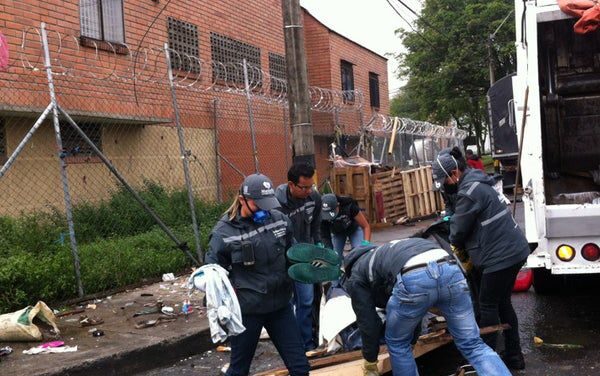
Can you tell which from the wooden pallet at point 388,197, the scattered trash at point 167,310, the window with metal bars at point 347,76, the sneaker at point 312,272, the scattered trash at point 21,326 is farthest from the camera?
the window with metal bars at point 347,76

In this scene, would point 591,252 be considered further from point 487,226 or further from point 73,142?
point 73,142

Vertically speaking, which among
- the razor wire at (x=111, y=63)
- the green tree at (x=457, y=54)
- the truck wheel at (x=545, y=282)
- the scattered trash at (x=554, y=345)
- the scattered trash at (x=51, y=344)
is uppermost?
the green tree at (x=457, y=54)

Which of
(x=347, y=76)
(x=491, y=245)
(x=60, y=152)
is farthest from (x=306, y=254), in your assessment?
(x=347, y=76)

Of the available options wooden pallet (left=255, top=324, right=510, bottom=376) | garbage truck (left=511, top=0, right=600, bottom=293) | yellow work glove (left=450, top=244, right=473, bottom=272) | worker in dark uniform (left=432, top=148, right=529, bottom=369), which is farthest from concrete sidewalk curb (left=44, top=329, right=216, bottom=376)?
garbage truck (left=511, top=0, right=600, bottom=293)

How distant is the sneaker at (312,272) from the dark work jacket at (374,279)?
0.79 feet

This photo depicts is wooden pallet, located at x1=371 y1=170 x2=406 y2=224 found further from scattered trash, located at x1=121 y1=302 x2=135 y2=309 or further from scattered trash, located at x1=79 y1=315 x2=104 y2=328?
scattered trash, located at x1=79 y1=315 x2=104 y2=328

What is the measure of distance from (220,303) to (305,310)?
182 centimetres

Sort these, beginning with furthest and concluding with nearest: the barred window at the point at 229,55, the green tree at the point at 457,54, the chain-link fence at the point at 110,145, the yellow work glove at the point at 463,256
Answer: the green tree at the point at 457,54 → the barred window at the point at 229,55 → the chain-link fence at the point at 110,145 → the yellow work glove at the point at 463,256

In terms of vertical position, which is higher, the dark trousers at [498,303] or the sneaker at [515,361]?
the dark trousers at [498,303]

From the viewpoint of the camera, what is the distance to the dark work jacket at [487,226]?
482 centimetres

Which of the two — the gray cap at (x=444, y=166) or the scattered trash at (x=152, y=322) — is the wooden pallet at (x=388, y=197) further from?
the gray cap at (x=444, y=166)

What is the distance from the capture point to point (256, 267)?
402cm

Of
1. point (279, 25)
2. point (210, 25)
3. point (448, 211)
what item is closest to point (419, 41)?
point (279, 25)

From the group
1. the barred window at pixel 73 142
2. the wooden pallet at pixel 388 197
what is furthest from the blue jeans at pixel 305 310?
the wooden pallet at pixel 388 197
